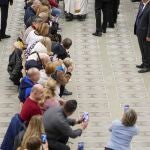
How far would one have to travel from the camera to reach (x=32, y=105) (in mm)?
8766

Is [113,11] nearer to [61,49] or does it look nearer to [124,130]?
[61,49]

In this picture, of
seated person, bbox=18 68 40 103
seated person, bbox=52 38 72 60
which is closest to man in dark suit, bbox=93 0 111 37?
seated person, bbox=52 38 72 60

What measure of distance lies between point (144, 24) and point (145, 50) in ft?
2.10

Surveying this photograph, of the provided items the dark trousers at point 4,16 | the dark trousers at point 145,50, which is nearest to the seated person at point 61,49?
the dark trousers at point 145,50

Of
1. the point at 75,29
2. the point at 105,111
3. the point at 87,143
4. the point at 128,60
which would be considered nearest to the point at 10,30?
the point at 75,29

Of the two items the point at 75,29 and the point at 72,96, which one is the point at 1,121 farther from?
the point at 75,29

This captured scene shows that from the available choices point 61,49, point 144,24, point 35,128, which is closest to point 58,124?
point 35,128

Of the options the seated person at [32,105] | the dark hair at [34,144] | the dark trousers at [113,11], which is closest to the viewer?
the dark hair at [34,144]

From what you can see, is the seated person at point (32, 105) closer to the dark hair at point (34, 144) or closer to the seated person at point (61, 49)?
the dark hair at point (34, 144)

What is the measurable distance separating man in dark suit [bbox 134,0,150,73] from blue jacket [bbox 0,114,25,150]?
4914mm

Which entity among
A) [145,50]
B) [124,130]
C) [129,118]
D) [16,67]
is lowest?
[145,50]

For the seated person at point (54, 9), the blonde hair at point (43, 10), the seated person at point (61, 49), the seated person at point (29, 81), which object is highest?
the seated person at point (29, 81)

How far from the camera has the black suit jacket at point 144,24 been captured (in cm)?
1244

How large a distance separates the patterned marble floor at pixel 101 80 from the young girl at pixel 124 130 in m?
1.40
